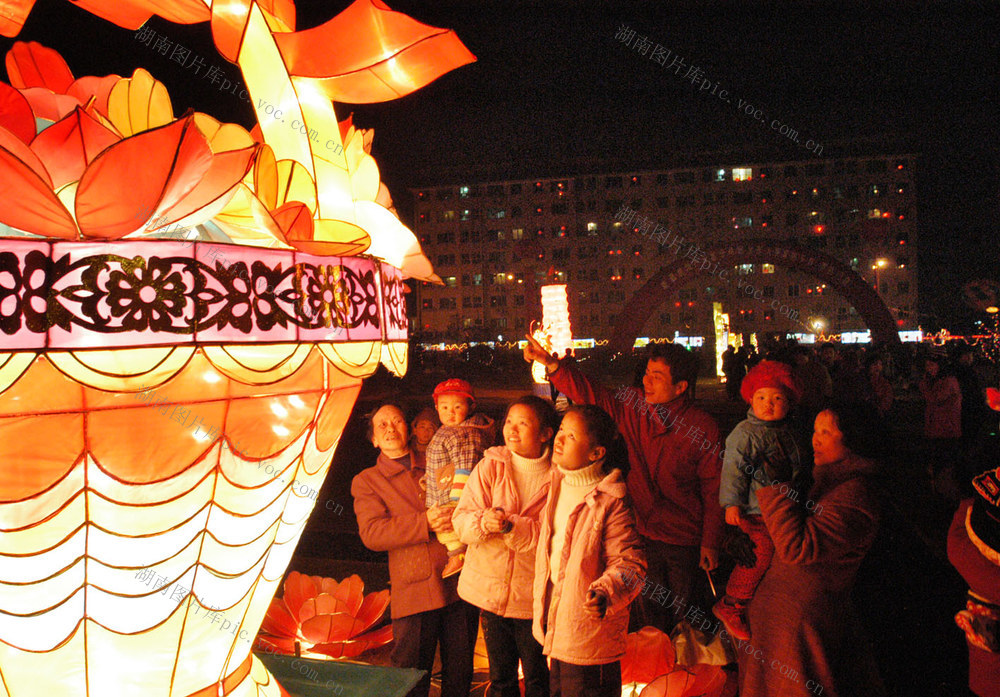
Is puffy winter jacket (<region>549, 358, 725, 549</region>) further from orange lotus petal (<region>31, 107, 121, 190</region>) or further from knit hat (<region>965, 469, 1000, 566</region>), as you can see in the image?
orange lotus petal (<region>31, 107, 121, 190</region>)

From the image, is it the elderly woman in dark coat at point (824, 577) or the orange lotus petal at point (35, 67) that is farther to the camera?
the elderly woman in dark coat at point (824, 577)

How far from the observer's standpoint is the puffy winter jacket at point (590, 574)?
8.27 feet

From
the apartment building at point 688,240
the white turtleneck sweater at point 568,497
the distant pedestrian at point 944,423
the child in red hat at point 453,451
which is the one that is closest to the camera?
the white turtleneck sweater at point 568,497

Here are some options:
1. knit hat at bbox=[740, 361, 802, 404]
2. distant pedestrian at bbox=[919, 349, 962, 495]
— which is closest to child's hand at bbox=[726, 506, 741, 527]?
knit hat at bbox=[740, 361, 802, 404]

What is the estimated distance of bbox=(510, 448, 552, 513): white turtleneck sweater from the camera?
9.41 feet

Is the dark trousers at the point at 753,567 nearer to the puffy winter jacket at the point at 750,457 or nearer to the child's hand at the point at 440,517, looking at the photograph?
the puffy winter jacket at the point at 750,457

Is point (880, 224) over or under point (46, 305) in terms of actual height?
over

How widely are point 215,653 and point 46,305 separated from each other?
0.86 metres

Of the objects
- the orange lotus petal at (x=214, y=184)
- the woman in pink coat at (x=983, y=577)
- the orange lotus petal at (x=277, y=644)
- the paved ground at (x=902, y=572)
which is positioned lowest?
the paved ground at (x=902, y=572)

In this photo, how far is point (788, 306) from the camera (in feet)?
186

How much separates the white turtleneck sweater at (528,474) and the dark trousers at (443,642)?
600 mm

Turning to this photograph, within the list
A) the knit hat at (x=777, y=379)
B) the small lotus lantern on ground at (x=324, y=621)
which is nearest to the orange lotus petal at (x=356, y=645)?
the small lotus lantern on ground at (x=324, y=621)

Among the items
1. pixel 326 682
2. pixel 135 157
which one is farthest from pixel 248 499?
pixel 326 682

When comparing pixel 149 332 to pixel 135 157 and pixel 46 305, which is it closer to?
pixel 46 305
